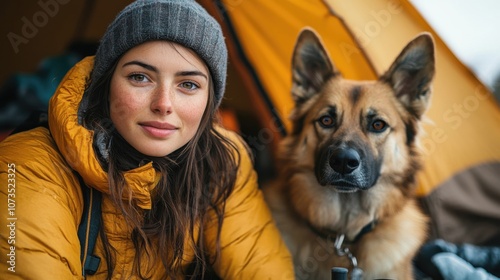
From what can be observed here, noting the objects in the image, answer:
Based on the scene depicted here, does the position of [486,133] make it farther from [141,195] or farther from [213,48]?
[141,195]

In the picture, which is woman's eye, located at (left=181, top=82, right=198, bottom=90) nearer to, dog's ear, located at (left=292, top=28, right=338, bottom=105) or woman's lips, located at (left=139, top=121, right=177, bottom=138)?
woman's lips, located at (left=139, top=121, right=177, bottom=138)

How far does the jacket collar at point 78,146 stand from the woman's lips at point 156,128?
0.11 m

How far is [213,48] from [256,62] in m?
1.27

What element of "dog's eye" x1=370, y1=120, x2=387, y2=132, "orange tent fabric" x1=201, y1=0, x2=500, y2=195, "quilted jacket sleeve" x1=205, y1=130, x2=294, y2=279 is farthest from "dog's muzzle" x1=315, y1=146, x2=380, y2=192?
"orange tent fabric" x1=201, y1=0, x2=500, y2=195

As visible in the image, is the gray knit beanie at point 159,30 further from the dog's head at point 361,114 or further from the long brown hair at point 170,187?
the dog's head at point 361,114

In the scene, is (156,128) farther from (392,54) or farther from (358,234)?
(392,54)

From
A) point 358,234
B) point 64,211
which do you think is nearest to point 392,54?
point 358,234

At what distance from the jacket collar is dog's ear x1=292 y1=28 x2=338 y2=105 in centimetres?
104

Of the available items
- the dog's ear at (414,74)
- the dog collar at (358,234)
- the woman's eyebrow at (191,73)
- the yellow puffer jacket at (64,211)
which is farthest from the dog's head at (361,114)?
the woman's eyebrow at (191,73)

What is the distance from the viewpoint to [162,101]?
1744mm

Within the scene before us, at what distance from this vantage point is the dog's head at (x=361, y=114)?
2223 mm

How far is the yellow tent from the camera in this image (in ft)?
8.84

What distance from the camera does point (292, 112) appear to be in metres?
2.64

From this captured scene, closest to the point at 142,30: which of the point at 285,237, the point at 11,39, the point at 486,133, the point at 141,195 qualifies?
the point at 141,195
